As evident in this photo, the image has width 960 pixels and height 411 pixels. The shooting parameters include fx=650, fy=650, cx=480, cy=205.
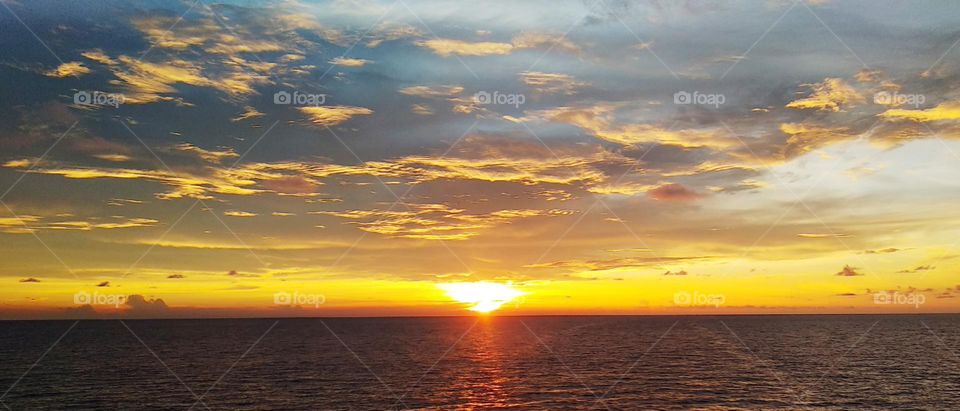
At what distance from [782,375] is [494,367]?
1671 inches

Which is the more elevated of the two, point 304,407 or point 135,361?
point 135,361

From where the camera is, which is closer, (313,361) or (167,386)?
(167,386)

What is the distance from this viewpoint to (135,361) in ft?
381

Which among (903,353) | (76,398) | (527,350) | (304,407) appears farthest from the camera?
(527,350)

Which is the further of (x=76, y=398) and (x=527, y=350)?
(x=527, y=350)

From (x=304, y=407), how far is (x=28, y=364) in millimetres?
81830

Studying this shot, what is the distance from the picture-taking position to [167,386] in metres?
82.5

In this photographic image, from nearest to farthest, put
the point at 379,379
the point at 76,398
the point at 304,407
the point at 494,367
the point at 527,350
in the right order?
the point at 304,407 < the point at 76,398 < the point at 379,379 < the point at 494,367 < the point at 527,350

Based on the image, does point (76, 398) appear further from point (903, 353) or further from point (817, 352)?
point (903, 353)

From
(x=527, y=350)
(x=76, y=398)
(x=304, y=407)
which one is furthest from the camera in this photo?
(x=527, y=350)

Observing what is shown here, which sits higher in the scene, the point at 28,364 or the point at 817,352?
the point at 28,364

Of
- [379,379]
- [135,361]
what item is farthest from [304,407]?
[135,361]

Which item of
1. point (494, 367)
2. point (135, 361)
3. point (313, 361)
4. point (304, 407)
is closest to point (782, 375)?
point (494, 367)

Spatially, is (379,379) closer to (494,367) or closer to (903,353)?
(494,367)
